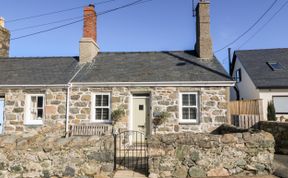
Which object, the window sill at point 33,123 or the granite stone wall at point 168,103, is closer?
the granite stone wall at point 168,103

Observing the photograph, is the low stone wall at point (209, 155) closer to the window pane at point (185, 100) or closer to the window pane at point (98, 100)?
the window pane at point (185, 100)

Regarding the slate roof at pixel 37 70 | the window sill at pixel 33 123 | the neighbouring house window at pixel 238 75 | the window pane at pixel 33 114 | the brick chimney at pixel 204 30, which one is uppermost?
the brick chimney at pixel 204 30

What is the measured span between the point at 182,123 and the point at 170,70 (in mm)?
3067

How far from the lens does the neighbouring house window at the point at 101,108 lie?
40.0 ft

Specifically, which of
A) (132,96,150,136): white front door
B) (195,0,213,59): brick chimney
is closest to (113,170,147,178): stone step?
(132,96,150,136): white front door

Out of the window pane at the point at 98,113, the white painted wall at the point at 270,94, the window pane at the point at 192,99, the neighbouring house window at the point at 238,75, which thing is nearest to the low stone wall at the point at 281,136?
the window pane at the point at 192,99

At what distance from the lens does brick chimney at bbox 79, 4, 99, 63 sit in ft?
47.5

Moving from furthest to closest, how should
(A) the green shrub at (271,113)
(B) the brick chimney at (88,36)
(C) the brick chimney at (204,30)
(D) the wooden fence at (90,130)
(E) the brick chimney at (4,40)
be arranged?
(A) the green shrub at (271,113) < (E) the brick chimney at (4,40) < (B) the brick chimney at (88,36) < (C) the brick chimney at (204,30) < (D) the wooden fence at (90,130)

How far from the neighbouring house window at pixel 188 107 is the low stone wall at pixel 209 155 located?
5356 millimetres

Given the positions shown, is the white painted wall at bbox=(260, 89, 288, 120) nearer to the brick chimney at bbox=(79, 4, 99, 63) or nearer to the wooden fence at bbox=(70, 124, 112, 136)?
the wooden fence at bbox=(70, 124, 112, 136)

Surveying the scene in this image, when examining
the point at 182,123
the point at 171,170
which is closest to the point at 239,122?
the point at 182,123

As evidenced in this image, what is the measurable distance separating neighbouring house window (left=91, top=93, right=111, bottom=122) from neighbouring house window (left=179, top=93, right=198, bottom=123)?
3.64m

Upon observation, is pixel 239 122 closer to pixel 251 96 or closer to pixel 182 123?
pixel 182 123

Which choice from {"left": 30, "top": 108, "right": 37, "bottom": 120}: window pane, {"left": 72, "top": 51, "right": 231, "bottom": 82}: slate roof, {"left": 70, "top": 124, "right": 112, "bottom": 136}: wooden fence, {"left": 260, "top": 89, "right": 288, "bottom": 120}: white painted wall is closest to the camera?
{"left": 70, "top": 124, "right": 112, "bottom": 136}: wooden fence
